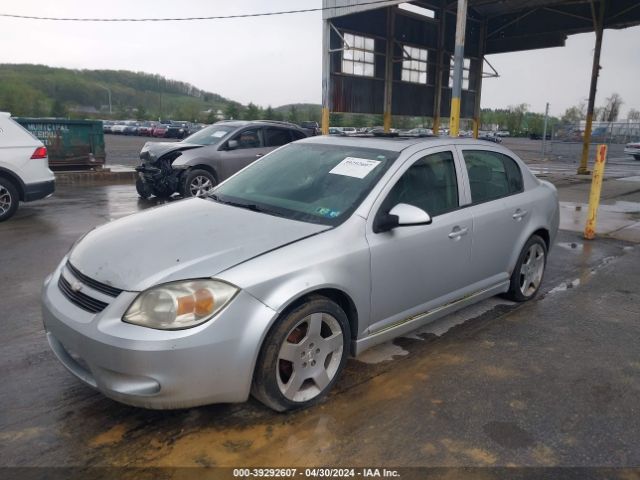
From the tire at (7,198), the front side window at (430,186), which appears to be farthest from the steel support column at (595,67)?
the tire at (7,198)

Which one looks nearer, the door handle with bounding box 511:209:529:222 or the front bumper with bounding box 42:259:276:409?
the front bumper with bounding box 42:259:276:409

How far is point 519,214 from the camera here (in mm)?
4512

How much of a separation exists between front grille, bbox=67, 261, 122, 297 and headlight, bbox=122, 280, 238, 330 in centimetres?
16

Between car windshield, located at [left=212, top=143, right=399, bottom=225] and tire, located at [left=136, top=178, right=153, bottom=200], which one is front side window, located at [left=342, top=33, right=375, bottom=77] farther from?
car windshield, located at [left=212, top=143, right=399, bottom=225]

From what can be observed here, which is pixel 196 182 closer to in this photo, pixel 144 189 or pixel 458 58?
pixel 144 189

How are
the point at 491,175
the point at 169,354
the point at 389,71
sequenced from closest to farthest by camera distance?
the point at 169,354, the point at 491,175, the point at 389,71

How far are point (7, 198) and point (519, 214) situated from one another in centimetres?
748

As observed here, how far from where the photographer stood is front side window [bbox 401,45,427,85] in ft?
65.8

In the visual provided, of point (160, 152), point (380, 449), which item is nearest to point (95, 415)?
point (380, 449)

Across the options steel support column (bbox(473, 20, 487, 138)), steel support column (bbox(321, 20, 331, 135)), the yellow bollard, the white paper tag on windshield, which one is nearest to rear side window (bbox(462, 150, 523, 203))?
the white paper tag on windshield

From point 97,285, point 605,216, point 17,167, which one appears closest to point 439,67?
point 605,216

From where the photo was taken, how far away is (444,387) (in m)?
3.30

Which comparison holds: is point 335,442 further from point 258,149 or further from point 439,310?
point 258,149

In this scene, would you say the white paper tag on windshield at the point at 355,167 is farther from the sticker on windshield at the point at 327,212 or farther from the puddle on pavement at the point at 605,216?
the puddle on pavement at the point at 605,216
